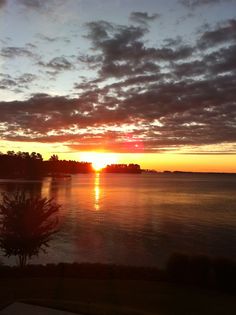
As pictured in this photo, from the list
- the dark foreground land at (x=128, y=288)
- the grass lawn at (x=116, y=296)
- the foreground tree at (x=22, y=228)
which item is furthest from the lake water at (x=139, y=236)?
the grass lawn at (x=116, y=296)

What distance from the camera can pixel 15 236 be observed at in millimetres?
26250

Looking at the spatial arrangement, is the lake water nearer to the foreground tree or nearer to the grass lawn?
the foreground tree

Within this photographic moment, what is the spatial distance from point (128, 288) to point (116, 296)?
1528 mm

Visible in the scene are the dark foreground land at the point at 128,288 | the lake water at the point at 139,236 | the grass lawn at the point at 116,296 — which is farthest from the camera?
the lake water at the point at 139,236

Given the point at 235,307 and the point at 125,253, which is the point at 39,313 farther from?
the point at 125,253

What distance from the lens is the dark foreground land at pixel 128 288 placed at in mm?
14977

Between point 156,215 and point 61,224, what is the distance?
1971 centimetres

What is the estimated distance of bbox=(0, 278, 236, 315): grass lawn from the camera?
46.7 feet

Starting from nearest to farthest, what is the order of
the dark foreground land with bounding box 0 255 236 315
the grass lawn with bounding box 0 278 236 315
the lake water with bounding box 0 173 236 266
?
the grass lawn with bounding box 0 278 236 315 < the dark foreground land with bounding box 0 255 236 315 < the lake water with bounding box 0 173 236 266

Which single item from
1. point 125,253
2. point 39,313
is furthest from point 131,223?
point 39,313

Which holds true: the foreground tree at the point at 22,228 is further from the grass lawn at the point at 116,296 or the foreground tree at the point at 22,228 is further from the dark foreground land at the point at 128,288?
the grass lawn at the point at 116,296

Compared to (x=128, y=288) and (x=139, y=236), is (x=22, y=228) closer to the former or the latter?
(x=128, y=288)

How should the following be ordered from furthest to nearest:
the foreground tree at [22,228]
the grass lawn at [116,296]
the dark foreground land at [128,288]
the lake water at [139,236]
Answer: the lake water at [139,236] < the foreground tree at [22,228] < the dark foreground land at [128,288] < the grass lawn at [116,296]

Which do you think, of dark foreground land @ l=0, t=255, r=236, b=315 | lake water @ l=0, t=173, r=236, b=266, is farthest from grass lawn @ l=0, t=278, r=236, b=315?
lake water @ l=0, t=173, r=236, b=266
